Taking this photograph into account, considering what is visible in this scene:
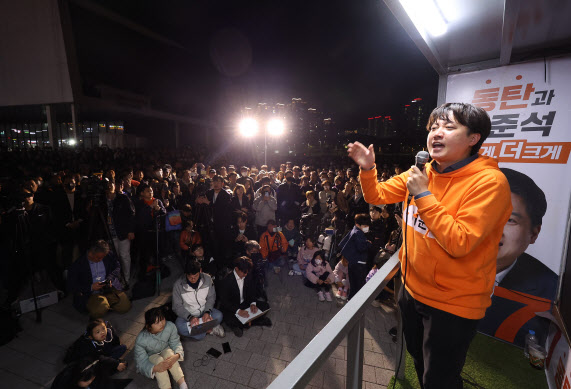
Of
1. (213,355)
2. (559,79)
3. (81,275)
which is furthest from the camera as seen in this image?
(81,275)

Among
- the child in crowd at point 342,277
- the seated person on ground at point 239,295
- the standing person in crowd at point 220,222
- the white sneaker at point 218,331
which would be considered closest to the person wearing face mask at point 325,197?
the child in crowd at point 342,277

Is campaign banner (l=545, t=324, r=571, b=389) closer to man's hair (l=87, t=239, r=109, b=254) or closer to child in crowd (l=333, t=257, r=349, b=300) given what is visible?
child in crowd (l=333, t=257, r=349, b=300)

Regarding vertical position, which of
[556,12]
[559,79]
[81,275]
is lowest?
[81,275]

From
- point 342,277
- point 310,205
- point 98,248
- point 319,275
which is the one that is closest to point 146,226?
point 98,248

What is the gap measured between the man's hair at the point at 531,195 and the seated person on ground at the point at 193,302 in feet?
14.4

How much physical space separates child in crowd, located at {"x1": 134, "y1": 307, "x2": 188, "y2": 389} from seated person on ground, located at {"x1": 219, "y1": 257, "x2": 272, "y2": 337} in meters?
0.99

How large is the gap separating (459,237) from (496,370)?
2.92m

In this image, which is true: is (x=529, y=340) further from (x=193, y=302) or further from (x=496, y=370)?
(x=193, y=302)

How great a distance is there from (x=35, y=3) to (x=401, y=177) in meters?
25.1

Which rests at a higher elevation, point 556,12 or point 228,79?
point 228,79

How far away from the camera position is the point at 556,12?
1.91 meters

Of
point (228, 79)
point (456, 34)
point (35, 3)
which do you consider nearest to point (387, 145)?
point (228, 79)

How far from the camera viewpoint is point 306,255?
6.05 meters

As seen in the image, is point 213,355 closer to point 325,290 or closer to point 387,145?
point 325,290
